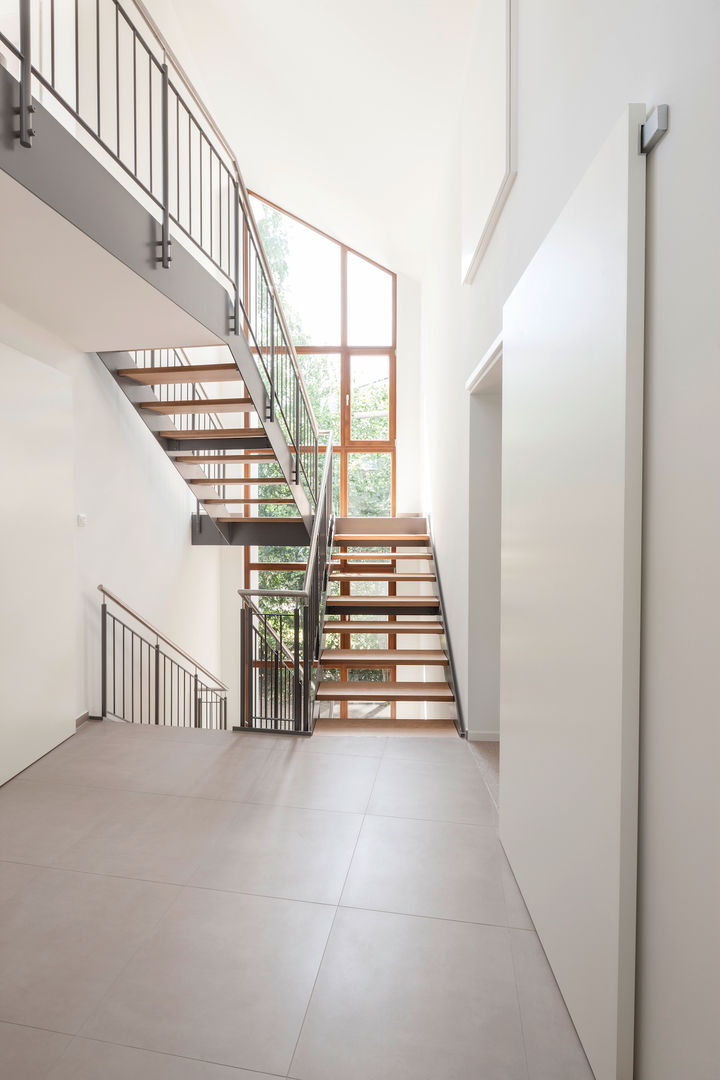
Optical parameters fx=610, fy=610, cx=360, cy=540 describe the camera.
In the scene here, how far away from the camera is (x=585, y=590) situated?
5.25 feet

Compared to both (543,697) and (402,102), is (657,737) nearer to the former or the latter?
(543,697)

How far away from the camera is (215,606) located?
25.8 feet

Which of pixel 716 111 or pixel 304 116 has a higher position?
pixel 304 116

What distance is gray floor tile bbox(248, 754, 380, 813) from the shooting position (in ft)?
9.87

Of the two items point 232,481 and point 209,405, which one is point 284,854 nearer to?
point 209,405

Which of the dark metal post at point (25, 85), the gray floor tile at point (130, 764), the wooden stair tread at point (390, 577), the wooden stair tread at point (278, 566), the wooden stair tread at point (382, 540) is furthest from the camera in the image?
the wooden stair tread at point (278, 566)

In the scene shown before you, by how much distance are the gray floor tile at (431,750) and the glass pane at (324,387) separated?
5182 millimetres

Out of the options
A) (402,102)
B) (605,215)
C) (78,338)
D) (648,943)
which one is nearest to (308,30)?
(402,102)

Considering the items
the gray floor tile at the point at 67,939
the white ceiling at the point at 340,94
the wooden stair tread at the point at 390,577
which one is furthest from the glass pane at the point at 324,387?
the gray floor tile at the point at 67,939

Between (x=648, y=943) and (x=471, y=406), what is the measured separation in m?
2.99

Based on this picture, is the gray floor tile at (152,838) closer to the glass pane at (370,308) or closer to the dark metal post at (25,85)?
the dark metal post at (25,85)

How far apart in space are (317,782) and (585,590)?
2.15 m

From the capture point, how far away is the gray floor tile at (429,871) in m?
2.22

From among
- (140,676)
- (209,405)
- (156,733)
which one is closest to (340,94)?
(209,405)
